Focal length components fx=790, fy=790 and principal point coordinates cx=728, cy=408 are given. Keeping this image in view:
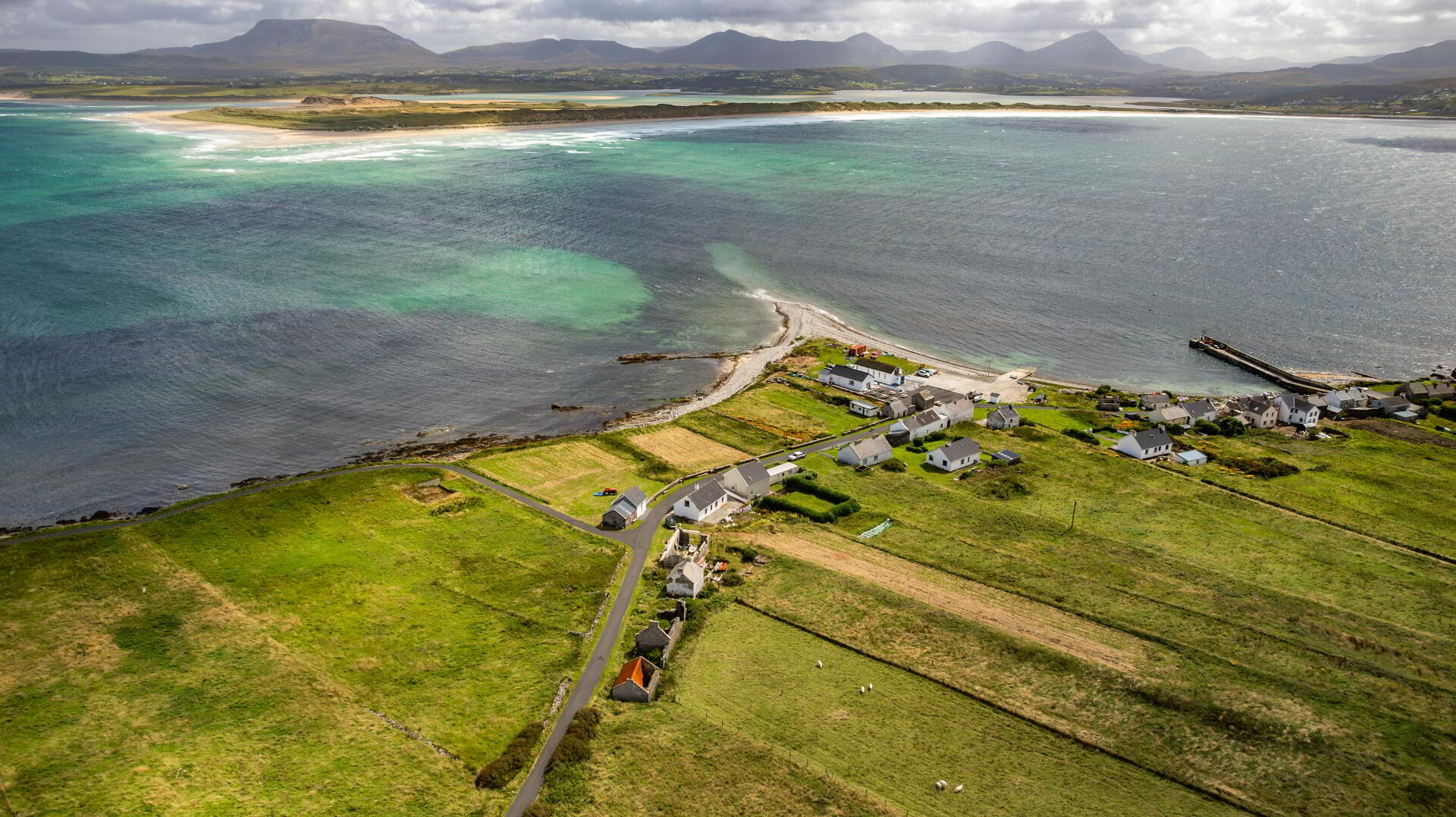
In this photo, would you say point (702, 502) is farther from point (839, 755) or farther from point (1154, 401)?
point (1154, 401)

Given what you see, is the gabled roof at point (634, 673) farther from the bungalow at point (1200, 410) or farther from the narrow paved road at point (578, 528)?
the bungalow at point (1200, 410)

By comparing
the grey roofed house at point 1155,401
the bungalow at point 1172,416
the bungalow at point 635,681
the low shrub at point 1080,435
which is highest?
the grey roofed house at point 1155,401

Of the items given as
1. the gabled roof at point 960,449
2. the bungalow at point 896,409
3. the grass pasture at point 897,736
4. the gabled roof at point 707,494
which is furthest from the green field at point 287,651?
the bungalow at point 896,409

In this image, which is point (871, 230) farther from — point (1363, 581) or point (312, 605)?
point (312, 605)

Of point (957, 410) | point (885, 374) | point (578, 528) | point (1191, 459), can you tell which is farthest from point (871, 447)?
point (1191, 459)

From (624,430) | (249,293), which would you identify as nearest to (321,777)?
(624,430)

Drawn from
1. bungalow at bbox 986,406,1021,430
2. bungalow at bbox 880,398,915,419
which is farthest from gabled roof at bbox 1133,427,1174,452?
bungalow at bbox 880,398,915,419
